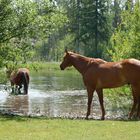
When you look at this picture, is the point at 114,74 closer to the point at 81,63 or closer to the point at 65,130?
the point at 81,63

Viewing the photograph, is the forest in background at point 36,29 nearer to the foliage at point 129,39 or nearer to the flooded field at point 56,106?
the foliage at point 129,39

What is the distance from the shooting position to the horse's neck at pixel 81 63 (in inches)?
671

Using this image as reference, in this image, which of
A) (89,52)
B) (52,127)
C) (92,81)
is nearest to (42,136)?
(52,127)

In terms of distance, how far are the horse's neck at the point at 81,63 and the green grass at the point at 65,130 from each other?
9.72 ft

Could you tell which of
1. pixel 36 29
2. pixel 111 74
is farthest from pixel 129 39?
pixel 36 29

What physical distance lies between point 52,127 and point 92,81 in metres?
3.69

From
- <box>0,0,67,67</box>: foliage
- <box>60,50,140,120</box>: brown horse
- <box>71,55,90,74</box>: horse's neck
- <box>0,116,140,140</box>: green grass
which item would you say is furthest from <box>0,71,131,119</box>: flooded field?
<box>0,116,140,140</box>: green grass

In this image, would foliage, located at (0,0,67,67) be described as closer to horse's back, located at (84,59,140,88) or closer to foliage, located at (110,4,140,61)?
horse's back, located at (84,59,140,88)

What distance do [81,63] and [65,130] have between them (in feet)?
15.7

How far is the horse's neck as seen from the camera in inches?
671

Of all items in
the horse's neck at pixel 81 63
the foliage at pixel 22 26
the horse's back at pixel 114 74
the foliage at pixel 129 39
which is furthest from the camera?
the foliage at pixel 129 39

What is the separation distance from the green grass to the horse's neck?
117 inches

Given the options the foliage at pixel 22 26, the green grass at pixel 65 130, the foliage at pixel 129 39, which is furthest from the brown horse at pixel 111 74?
the foliage at pixel 129 39

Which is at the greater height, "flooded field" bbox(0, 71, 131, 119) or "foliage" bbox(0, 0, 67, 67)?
"foliage" bbox(0, 0, 67, 67)
